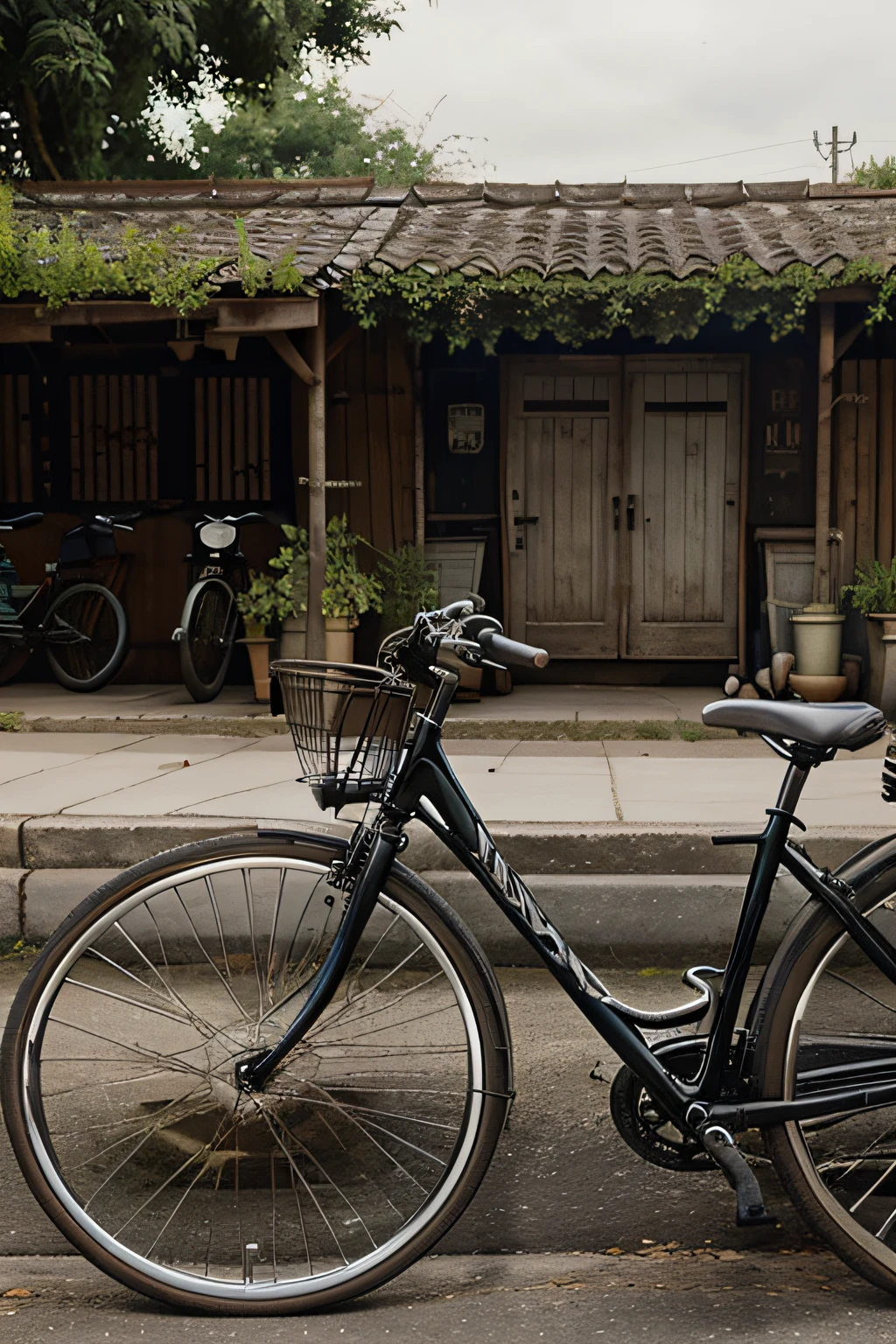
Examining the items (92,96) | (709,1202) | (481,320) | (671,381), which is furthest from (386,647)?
(92,96)

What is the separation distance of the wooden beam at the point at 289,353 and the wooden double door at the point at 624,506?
7.45 feet

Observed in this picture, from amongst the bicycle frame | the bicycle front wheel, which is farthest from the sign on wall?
the bicycle frame

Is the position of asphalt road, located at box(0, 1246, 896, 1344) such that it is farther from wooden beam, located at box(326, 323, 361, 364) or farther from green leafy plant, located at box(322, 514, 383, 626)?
wooden beam, located at box(326, 323, 361, 364)

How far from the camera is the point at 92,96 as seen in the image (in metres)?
14.1

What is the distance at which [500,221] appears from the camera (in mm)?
9172

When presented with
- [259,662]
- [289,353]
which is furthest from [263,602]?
[289,353]

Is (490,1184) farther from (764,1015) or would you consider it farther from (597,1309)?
(764,1015)

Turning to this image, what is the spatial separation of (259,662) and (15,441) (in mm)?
3101

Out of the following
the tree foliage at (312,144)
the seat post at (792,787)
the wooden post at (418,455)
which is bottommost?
the seat post at (792,787)

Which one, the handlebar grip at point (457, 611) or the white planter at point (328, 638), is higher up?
the handlebar grip at point (457, 611)

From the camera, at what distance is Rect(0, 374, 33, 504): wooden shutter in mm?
10039

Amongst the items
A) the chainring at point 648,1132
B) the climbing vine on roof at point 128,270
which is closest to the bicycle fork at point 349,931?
the chainring at point 648,1132

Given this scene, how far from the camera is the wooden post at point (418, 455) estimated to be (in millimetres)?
9234

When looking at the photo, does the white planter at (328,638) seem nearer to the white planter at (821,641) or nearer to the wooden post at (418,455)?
the wooden post at (418,455)
